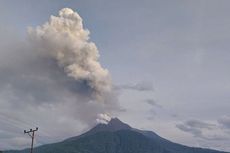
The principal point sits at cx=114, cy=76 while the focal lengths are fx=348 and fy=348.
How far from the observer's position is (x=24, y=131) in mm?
87188

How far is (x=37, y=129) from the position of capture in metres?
85.3

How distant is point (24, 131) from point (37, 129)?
420 centimetres
